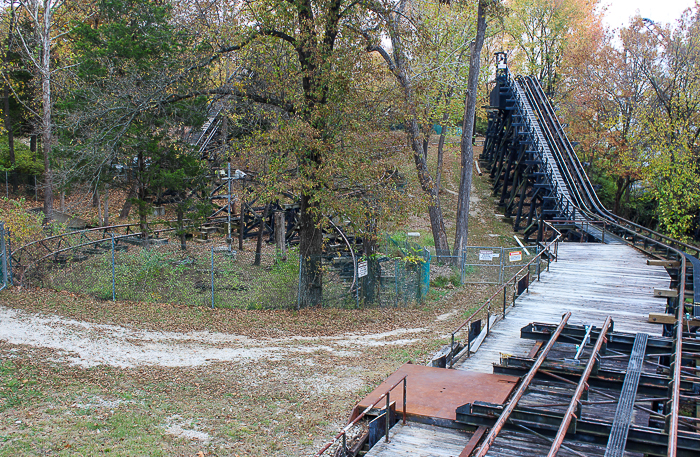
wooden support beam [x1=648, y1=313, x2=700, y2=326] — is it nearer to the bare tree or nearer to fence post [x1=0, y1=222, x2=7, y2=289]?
the bare tree

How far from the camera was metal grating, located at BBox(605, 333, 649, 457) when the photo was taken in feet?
20.6

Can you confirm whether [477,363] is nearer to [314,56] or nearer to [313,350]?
[313,350]

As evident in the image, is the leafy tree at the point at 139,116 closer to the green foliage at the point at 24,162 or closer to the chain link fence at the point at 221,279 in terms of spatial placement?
the chain link fence at the point at 221,279

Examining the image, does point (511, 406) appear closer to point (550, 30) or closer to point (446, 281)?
point (446, 281)

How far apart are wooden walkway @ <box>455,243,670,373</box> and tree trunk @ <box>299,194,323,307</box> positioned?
7.28 metres

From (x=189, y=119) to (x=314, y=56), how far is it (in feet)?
27.7

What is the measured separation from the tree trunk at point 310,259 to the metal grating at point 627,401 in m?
11.0

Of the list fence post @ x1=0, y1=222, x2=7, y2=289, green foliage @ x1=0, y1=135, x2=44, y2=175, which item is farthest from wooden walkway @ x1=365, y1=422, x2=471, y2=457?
green foliage @ x1=0, y1=135, x2=44, y2=175

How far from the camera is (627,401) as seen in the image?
7441mm

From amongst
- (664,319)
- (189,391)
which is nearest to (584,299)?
(664,319)

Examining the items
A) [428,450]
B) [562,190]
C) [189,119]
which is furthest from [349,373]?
[562,190]

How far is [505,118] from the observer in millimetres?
38094

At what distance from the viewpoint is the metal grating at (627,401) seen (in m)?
6.29

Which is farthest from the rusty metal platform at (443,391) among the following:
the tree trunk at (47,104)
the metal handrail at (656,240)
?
the tree trunk at (47,104)
